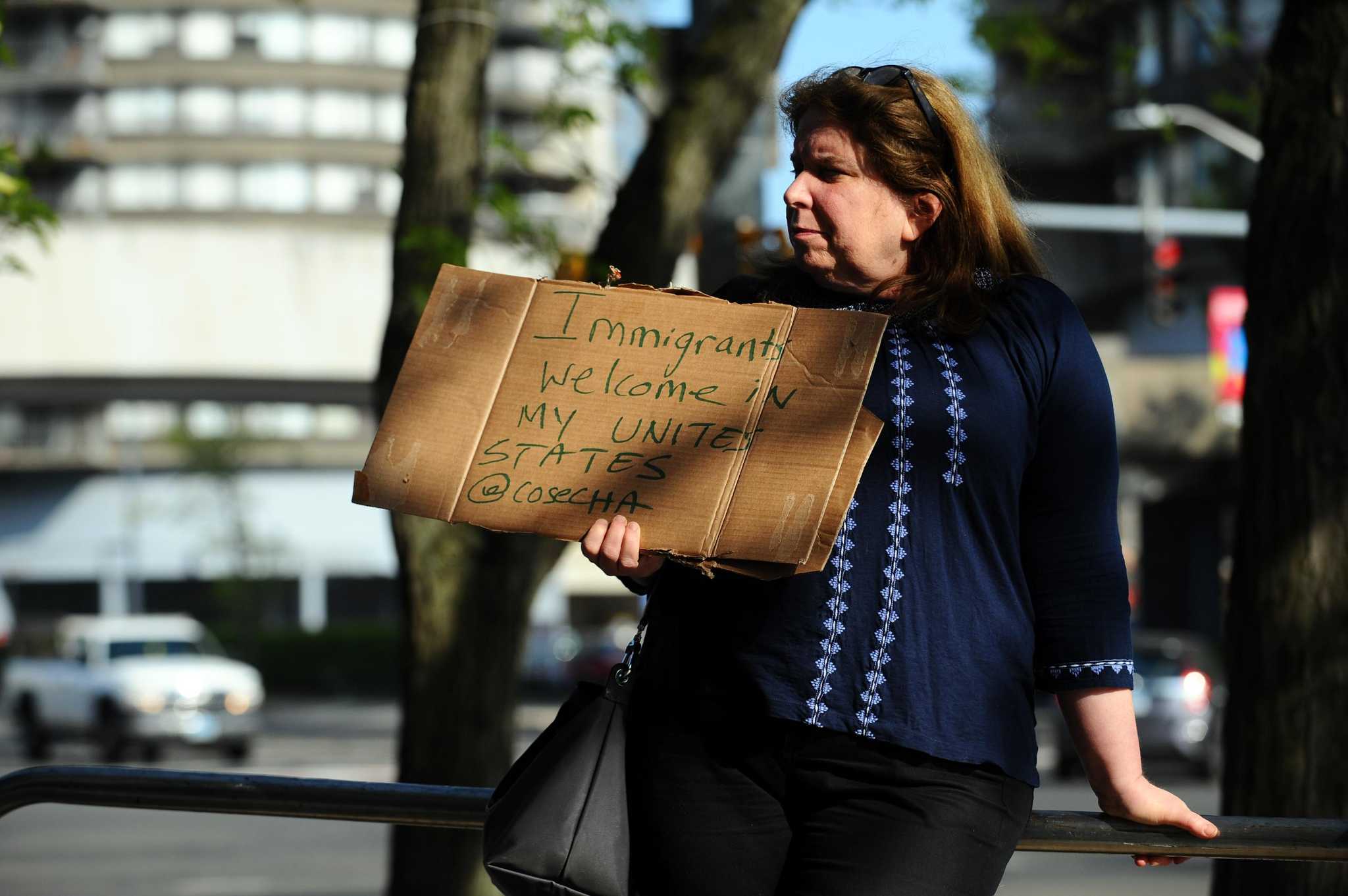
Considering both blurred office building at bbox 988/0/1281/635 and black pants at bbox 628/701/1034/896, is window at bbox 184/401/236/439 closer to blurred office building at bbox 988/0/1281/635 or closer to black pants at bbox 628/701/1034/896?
blurred office building at bbox 988/0/1281/635

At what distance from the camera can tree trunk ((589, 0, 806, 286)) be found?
612cm

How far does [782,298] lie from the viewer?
8.09 feet

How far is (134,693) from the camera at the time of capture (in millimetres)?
20891

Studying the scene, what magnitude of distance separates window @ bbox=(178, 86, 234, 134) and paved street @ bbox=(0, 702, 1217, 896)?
162 ft

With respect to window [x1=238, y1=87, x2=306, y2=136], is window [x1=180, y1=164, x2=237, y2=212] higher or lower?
lower

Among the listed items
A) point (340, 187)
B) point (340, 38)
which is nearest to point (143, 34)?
point (340, 38)

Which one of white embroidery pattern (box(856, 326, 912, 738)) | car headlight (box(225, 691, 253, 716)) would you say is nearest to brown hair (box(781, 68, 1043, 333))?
white embroidery pattern (box(856, 326, 912, 738))

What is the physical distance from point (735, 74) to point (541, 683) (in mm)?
37015

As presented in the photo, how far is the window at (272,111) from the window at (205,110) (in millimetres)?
561

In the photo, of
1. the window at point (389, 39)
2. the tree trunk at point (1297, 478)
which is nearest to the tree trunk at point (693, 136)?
Answer: the tree trunk at point (1297, 478)

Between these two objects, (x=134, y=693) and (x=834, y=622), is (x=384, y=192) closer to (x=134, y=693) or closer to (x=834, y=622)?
(x=134, y=693)

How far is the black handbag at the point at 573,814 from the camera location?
215cm

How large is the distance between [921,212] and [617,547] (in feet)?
2.12

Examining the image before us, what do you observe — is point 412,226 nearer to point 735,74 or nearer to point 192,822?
point 735,74
